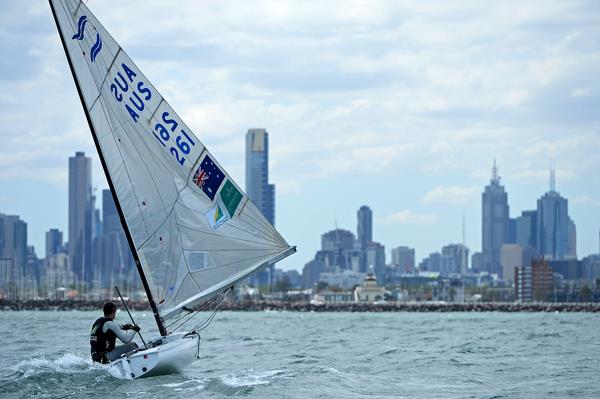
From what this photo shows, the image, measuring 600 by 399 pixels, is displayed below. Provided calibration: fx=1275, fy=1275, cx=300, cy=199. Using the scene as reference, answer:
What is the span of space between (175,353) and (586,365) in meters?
13.7

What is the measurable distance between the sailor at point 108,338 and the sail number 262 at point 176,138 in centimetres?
368

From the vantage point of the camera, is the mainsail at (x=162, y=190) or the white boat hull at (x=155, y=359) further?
the mainsail at (x=162, y=190)

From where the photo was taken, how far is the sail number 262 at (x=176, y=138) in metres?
28.7

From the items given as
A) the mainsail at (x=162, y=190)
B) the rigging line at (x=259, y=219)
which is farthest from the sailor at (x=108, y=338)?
the rigging line at (x=259, y=219)

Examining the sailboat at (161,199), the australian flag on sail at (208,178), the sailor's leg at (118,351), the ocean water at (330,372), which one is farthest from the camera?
the australian flag on sail at (208,178)

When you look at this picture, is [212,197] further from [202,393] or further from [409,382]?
[409,382]

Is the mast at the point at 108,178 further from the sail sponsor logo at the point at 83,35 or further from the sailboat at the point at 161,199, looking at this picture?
the sail sponsor logo at the point at 83,35

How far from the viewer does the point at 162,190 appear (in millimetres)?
28750

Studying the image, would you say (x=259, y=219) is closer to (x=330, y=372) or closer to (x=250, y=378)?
(x=250, y=378)

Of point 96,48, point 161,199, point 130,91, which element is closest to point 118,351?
point 161,199

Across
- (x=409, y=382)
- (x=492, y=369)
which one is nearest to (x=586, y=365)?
(x=492, y=369)

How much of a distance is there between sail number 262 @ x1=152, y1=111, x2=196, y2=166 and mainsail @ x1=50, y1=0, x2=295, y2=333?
0.07 ft

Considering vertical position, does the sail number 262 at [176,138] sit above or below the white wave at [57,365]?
above

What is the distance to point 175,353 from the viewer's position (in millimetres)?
28094
